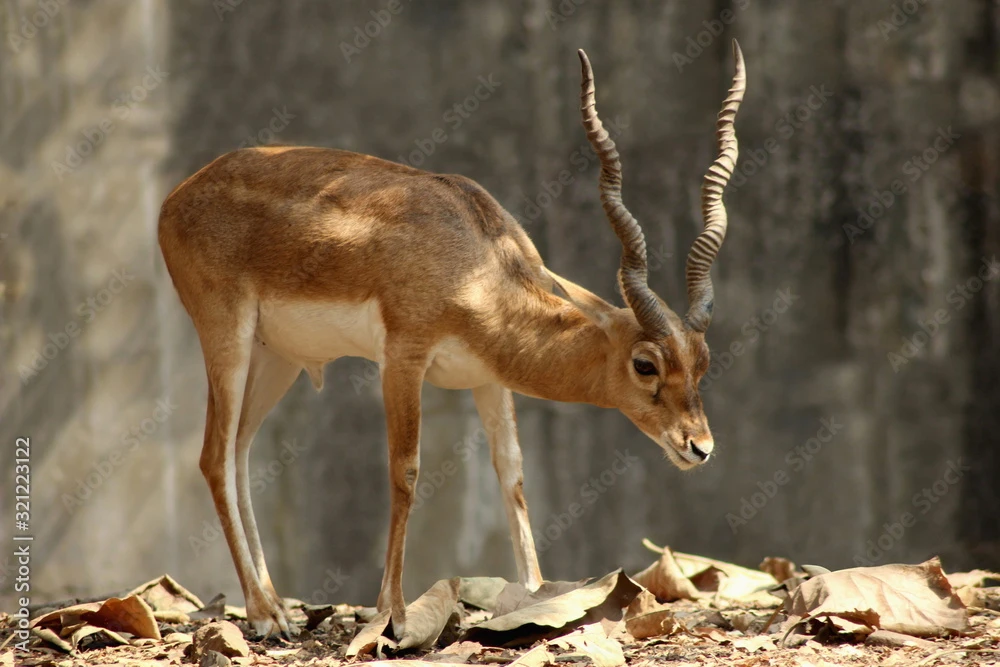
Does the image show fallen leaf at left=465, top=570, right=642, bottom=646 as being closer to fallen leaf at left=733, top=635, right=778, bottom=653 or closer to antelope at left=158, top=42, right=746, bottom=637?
antelope at left=158, top=42, right=746, bottom=637

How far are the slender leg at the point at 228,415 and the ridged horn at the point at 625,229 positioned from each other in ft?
7.23

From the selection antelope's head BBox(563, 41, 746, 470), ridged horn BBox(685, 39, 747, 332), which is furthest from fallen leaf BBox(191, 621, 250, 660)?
ridged horn BBox(685, 39, 747, 332)

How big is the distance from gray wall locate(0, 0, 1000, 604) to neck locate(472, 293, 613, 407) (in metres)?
2.48

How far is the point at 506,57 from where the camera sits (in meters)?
8.93

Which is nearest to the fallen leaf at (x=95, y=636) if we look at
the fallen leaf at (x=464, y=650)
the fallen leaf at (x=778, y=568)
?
the fallen leaf at (x=464, y=650)

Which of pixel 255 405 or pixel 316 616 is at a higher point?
pixel 255 405

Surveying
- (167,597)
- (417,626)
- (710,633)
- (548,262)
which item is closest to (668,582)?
Answer: (710,633)

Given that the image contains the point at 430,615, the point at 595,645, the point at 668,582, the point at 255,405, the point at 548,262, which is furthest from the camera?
the point at 548,262

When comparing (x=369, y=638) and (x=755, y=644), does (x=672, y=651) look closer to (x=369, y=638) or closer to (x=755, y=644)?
(x=755, y=644)

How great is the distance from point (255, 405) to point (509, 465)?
1660 mm

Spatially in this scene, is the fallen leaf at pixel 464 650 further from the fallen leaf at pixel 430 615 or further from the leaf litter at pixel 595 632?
the fallen leaf at pixel 430 615

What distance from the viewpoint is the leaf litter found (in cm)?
534

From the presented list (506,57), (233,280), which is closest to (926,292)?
(506,57)

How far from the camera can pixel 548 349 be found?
250 inches
